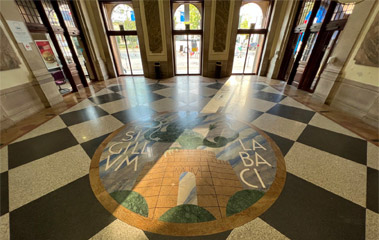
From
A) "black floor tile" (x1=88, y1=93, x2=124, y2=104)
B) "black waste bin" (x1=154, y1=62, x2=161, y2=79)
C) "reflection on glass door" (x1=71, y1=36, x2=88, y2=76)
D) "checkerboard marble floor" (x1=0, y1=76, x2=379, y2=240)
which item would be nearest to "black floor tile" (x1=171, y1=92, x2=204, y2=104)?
"checkerboard marble floor" (x1=0, y1=76, x2=379, y2=240)

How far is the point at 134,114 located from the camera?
324 cm

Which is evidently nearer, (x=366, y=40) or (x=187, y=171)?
(x=187, y=171)

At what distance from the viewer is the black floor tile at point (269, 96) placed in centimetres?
403

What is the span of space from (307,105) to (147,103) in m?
4.12

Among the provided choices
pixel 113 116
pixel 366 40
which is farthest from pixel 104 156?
pixel 366 40

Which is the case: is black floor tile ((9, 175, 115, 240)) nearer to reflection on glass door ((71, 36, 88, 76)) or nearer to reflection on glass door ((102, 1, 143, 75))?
reflection on glass door ((71, 36, 88, 76))

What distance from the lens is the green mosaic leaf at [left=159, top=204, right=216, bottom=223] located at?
4.28 ft

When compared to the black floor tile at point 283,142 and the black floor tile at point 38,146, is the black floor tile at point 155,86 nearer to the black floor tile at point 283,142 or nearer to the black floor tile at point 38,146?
the black floor tile at point 38,146

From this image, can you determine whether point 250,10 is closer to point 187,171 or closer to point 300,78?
point 300,78

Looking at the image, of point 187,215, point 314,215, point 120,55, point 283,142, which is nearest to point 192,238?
point 187,215

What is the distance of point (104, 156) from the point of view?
202cm

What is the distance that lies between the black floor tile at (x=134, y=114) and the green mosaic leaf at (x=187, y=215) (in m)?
2.10

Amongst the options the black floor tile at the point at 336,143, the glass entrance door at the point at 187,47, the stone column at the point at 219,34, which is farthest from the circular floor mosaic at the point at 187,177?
the glass entrance door at the point at 187,47

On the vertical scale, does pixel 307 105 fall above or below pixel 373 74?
below
